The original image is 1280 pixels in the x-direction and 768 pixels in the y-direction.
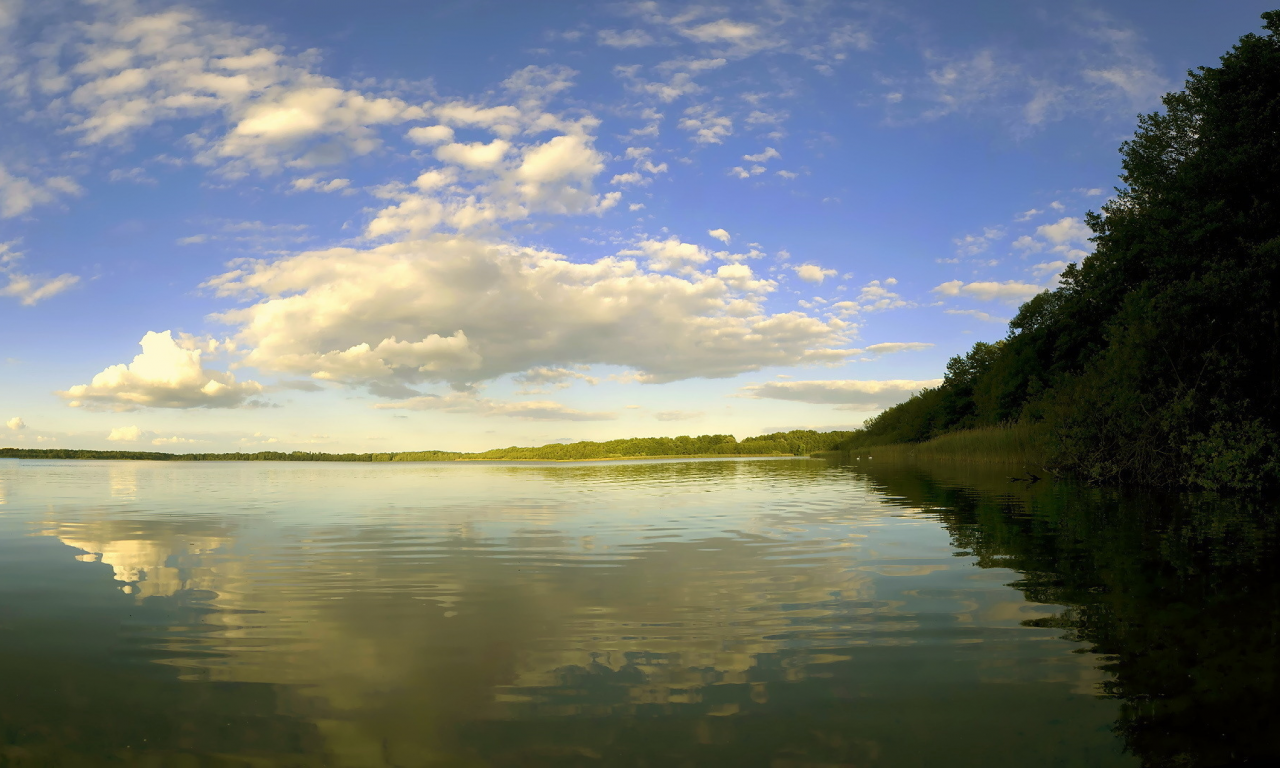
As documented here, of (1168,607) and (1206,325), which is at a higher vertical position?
(1206,325)

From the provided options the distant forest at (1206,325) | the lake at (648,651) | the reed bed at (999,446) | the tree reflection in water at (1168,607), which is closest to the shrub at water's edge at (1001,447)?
the reed bed at (999,446)

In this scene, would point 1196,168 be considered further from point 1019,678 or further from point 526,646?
point 526,646

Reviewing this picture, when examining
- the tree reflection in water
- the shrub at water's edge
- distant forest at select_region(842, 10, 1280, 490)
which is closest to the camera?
→ the tree reflection in water

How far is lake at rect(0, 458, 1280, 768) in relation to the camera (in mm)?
4188

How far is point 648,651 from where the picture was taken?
19.4 ft

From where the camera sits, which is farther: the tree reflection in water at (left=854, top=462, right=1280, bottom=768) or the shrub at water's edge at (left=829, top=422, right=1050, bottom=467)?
the shrub at water's edge at (left=829, top=422, right=1050, bottom=467)

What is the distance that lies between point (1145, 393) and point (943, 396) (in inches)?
3488

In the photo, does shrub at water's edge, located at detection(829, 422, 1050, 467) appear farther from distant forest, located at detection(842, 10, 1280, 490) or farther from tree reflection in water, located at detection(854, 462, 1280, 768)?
tree reflection in water, located at detection(854, 462, 1280, 768)

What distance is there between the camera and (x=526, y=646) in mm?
6098

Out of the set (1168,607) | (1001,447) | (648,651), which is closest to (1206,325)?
(1168,607)

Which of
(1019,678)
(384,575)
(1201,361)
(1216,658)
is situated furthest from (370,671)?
(1201,361)

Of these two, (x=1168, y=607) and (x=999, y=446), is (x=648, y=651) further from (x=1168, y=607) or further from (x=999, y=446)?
(x=999, y=446)

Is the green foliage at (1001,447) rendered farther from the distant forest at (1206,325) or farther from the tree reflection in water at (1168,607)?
the tree reflection in water at (1168,607)

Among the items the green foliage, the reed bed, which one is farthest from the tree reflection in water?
the reed bed
